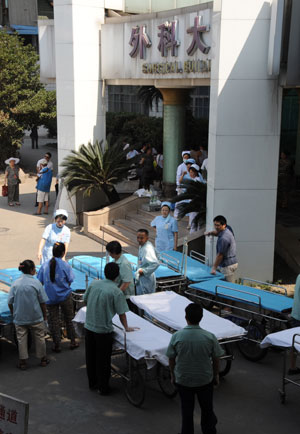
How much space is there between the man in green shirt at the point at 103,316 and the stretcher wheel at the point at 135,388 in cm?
32

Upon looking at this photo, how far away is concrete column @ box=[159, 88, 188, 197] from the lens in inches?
723

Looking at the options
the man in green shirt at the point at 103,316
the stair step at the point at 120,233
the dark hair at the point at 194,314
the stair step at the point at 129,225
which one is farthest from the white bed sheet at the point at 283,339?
the stair step at the point at 129,225

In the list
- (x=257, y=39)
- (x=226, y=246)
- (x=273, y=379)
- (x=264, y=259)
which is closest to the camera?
(x=273, y=379)

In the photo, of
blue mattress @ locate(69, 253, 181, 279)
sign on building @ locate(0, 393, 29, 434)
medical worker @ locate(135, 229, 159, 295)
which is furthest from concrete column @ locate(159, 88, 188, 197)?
sign on building @ locate(0, 393, 29, 434)

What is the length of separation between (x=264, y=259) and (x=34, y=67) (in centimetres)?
1663

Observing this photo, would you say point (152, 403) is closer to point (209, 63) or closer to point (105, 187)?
point (209, 63)

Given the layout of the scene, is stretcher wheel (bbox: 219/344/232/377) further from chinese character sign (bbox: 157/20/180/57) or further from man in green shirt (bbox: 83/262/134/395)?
chinese character sign (bbox: 157/20/180/57)

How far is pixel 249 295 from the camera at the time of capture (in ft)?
30.3

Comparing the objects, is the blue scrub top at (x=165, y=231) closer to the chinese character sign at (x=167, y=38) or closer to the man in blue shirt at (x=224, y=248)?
the man in blue shirt at (x=224, y=248)

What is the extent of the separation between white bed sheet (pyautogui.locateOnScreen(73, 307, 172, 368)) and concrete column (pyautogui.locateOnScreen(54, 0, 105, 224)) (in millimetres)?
10139

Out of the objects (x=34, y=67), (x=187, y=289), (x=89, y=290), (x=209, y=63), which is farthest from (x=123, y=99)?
(x=89, y=290)

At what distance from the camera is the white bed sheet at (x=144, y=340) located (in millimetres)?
7234

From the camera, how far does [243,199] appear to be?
12203 mm

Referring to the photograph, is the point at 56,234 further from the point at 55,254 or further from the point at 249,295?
the point at 249,295
